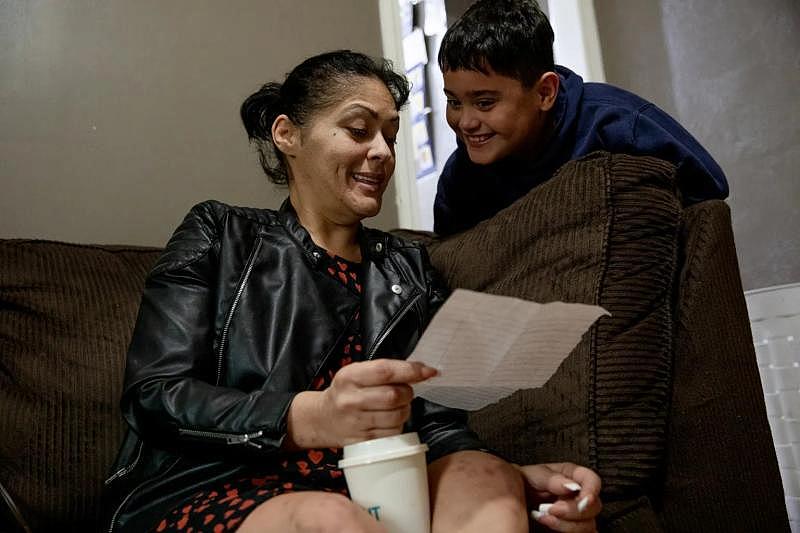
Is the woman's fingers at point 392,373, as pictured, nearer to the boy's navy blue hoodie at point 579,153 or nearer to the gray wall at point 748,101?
the boy's navy blue hoodie at point 579,153

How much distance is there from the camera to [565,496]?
78 centimetres

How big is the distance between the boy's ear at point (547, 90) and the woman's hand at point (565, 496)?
904 millimetres

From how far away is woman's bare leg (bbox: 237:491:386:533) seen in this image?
61 centimetres

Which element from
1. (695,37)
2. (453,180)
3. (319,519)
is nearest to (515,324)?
(319,519)

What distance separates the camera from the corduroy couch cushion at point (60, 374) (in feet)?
3.25

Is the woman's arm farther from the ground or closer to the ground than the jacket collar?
closer to the ground

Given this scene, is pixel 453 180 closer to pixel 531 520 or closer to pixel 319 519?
pixel 531 520

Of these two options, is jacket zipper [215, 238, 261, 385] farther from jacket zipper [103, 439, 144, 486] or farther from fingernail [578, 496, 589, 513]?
fingernail [578, 496, 589, 513]

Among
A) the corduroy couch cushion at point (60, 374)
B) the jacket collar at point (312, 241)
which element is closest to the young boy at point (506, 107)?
the jacket collar at point (312, 241)

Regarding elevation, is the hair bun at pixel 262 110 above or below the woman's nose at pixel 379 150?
above

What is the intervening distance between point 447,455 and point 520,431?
5.7 inches

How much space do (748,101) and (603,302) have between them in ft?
3.72

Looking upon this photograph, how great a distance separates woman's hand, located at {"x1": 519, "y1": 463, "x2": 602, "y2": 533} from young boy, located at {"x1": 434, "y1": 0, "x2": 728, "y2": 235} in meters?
0.72

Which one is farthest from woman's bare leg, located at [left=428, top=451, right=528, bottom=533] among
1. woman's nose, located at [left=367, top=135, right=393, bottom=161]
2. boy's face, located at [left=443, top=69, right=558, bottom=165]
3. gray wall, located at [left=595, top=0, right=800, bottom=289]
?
gray wall, located at [left=595, top=0, right=800, bottom=289]
